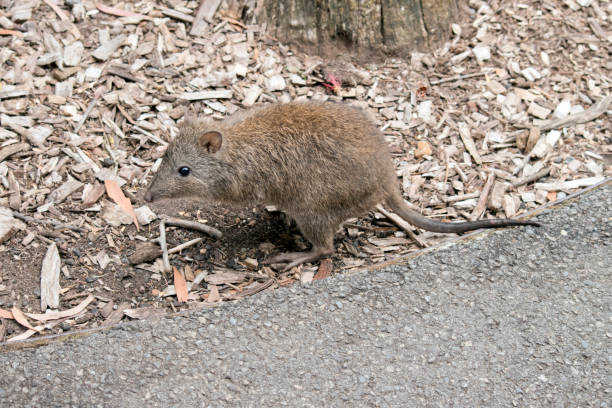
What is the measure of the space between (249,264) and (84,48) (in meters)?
3.13

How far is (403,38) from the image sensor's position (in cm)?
710

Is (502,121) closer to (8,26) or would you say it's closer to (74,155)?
(74,155)

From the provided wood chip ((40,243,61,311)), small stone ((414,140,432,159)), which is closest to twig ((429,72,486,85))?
small stone ((414,140,432,159))

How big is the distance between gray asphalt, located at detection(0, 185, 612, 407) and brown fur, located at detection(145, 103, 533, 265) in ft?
2.06

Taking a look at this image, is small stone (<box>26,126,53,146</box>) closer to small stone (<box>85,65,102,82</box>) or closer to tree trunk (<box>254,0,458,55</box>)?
small stone (<box>85,65,102,82</box>)

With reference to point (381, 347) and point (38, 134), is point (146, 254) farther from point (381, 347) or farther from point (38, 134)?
point (381, 347)

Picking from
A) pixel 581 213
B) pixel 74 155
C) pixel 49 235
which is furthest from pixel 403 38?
pixel 49 235

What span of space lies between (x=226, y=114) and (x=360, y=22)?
181 cm

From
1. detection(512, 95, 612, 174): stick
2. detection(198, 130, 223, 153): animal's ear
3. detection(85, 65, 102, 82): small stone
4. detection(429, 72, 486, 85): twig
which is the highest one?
detection(85, 65, 102, 82): small stone

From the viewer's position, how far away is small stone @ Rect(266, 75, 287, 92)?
681 cm

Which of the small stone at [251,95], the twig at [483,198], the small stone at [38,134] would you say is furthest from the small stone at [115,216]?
the twig at [483,198]

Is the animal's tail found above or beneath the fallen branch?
above

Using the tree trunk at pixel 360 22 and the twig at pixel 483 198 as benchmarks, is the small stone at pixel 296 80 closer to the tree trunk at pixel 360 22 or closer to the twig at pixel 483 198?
the tree trunk at pixel 360 22

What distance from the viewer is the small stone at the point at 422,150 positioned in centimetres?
639
